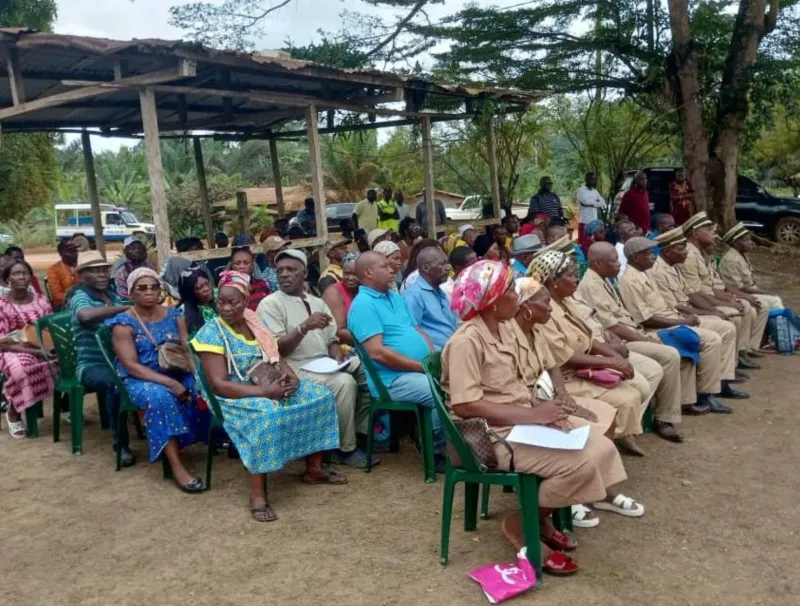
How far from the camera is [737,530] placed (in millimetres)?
3596

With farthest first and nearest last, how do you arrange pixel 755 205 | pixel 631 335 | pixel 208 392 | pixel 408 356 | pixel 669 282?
pixel 755 205
pixel 669 282
pixel 631 335
pixel 408 356
pixel 208 392

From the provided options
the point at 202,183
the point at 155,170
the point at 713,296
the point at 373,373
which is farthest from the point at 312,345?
the point at 202,183

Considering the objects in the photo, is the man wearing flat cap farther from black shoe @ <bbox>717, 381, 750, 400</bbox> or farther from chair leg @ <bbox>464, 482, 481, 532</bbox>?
black shoe @ <bbox>717, 381, 750, 400</bbox>

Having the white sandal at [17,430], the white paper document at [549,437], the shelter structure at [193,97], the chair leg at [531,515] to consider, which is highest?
the shelter structure at [193,97]

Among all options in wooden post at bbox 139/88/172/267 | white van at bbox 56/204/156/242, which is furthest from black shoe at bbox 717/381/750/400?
white van at bbox 56/204/156/242

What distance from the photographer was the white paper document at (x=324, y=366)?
4.56m

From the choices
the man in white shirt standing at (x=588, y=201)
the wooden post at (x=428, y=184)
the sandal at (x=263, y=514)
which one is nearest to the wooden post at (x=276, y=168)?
the wooden post at (x=428, y=184)

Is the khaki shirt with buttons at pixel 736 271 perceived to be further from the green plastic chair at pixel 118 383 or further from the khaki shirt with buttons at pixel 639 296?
the green plastic chair at pixel 118 383

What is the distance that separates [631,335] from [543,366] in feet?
6.07

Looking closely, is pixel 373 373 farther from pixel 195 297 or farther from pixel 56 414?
pixel 56 414

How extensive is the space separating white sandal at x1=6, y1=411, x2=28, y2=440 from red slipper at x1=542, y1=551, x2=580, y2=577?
4047 mm

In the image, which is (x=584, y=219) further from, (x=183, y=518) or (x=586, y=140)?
(x=183, y=518)

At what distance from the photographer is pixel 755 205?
50.3 ft

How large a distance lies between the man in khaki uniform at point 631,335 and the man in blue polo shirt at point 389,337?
1314 mm
